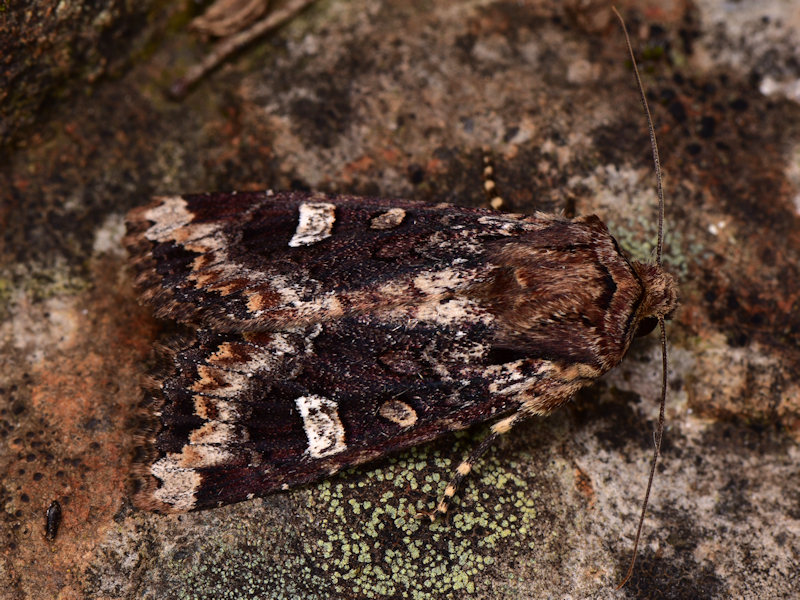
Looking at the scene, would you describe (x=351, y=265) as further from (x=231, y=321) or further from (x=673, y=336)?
(x=673, y=336)

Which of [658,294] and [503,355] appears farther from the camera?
[658,294]

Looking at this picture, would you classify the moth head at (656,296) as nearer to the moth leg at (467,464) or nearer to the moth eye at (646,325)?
the moth eye at (646,325)

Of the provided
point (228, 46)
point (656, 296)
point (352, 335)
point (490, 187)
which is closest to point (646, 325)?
point (656, 296)

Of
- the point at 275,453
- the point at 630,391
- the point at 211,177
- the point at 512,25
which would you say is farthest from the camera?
the point at 512,25

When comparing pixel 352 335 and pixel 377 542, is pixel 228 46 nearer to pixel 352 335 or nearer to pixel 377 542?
pixel 352 335

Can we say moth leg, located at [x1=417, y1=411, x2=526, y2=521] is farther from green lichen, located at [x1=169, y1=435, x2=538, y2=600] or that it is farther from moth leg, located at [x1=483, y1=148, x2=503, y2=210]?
moth leg, located at [x1=483, y1=148, x2=503, y2=210]

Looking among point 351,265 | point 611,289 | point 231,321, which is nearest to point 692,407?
point 611,289

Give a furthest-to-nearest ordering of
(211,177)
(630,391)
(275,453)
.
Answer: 1. (211,177)
2. (630,391)
3. (275,453)
